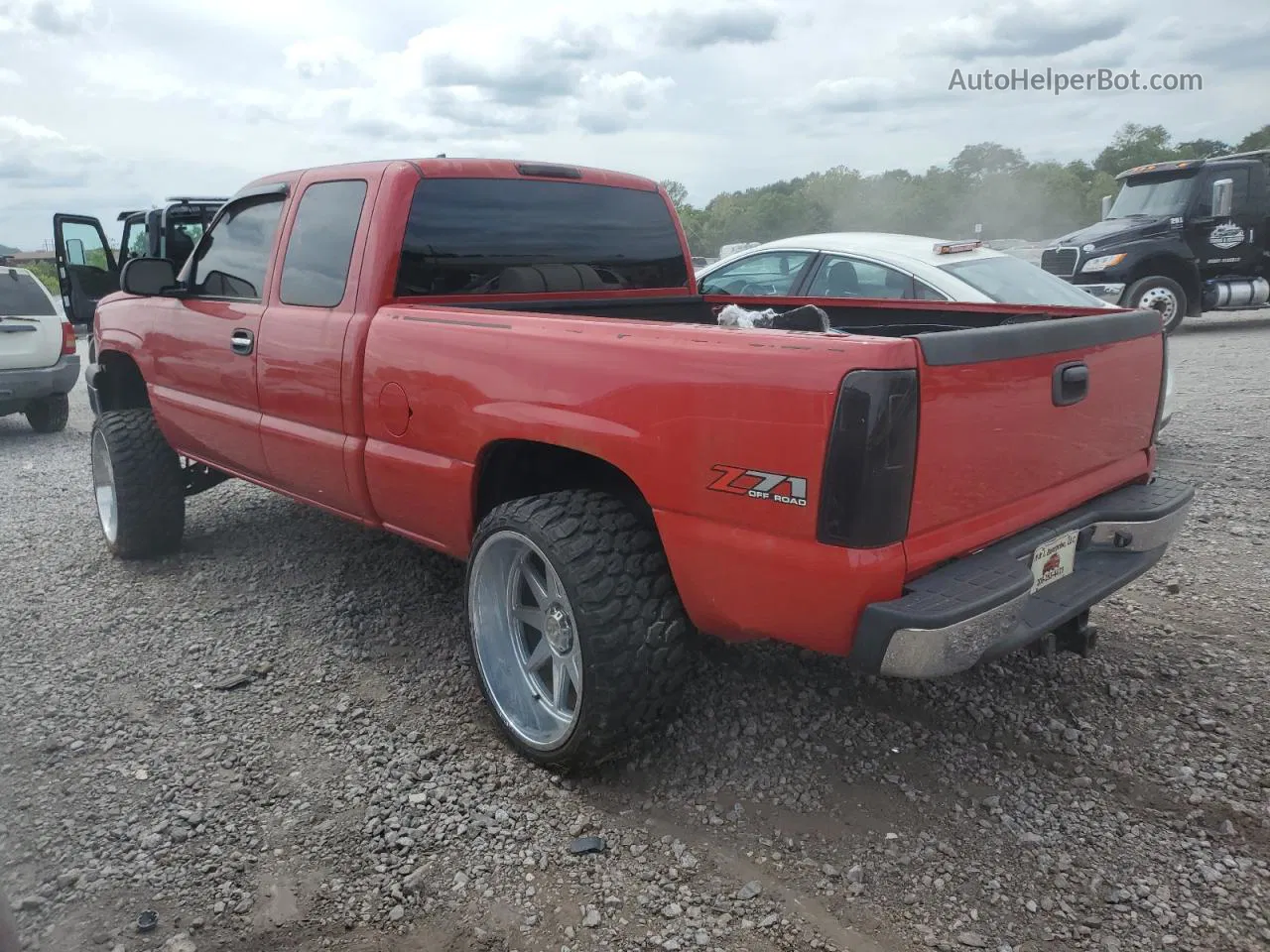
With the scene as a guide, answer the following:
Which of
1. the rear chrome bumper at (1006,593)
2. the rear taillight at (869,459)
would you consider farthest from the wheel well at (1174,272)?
the rear taillight at (869,459)

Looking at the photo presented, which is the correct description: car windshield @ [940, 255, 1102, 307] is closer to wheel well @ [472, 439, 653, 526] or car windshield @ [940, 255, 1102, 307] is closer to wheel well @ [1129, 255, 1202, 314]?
wheel well @ [472, 439, 653, 526]

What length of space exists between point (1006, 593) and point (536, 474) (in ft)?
5.23

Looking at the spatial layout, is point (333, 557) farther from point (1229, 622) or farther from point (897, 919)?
point (1229, 622)

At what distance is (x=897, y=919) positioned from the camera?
2336mm

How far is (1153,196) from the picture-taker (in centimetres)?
1344

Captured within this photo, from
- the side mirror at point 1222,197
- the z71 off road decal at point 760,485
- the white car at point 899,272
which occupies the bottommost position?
the z71 off road decal at point 760,485

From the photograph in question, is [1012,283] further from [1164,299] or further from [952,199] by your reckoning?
[952,199]

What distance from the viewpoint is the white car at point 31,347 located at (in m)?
8.79

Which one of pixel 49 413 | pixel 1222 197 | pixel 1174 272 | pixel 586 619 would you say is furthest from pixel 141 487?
pixel 1222 197

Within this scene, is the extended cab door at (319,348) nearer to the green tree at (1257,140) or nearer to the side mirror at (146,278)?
the side mirror at (146,278)

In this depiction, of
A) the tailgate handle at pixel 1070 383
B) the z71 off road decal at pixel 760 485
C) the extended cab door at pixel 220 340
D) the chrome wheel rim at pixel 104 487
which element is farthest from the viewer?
the chrome wheel rim at pixel 104 487

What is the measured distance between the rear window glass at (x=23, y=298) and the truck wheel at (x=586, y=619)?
7941mm

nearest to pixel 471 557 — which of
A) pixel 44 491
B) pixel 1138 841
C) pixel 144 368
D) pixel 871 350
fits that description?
pixel 871 350

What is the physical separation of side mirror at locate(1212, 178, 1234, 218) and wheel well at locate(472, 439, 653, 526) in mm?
12867
